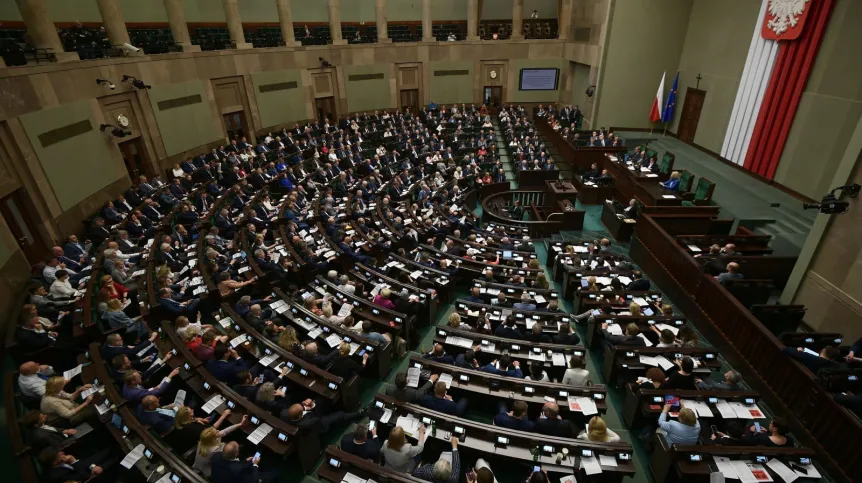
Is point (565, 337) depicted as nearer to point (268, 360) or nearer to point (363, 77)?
point (268, 360)

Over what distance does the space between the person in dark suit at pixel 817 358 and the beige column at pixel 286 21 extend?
21909 millimetres

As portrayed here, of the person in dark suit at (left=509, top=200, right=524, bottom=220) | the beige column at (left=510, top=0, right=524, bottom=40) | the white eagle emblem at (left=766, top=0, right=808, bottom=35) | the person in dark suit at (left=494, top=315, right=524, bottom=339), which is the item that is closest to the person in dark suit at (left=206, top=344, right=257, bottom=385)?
the person in dark suit at (left=494, top=315, right=524, bottom=339)

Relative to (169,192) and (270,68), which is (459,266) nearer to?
(169,192)

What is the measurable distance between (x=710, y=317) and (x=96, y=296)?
11934mm

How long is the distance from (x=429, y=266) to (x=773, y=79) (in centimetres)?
1253

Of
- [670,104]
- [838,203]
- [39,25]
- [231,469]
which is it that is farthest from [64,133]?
[670,104]

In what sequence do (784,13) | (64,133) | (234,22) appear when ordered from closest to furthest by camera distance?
1. (64,133)
2. (784,13)
3. (234,22)

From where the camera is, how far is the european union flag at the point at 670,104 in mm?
19047

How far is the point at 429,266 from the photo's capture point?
9.50 meters

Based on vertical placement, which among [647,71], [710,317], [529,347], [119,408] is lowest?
[710,317]

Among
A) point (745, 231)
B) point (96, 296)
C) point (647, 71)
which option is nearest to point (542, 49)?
point (647, 71)

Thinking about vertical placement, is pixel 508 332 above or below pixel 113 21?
below

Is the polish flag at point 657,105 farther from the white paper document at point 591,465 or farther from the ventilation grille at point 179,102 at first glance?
the ventilation grille at point 179,102

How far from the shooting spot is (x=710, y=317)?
8.26m
